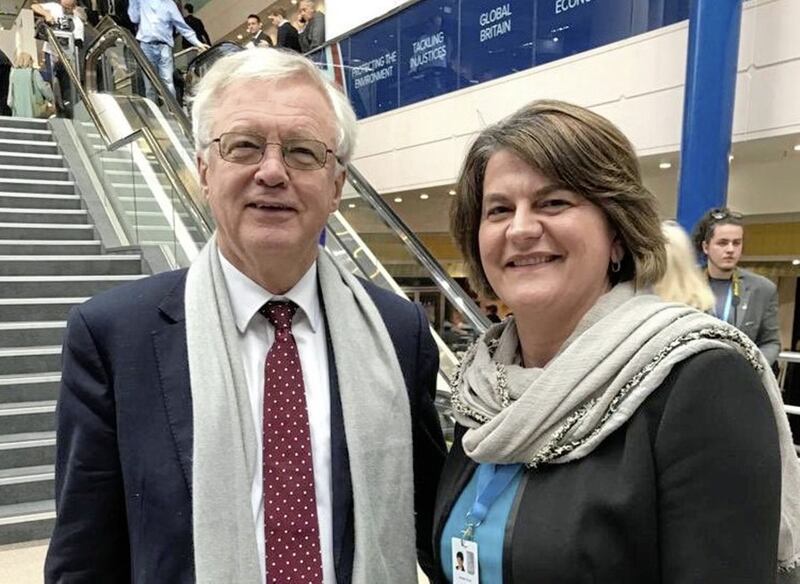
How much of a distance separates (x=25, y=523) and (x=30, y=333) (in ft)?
5.25

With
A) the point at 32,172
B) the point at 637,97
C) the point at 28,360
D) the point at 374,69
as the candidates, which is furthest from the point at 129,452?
the point at 374,69

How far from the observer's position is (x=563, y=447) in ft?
3.75

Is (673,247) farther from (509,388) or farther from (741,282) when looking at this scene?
(741,282)

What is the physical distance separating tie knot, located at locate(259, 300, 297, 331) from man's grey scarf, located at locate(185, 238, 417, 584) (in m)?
0.08

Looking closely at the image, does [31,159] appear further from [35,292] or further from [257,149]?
[257,149]

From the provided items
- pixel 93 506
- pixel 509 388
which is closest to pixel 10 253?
pixel 93 506

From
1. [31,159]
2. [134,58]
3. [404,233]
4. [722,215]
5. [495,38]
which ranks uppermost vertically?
[495,38]

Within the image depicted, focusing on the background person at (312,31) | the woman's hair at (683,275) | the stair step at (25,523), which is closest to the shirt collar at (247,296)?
the woman's hair at (683,275)

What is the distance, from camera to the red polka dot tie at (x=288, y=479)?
1286 millimetres

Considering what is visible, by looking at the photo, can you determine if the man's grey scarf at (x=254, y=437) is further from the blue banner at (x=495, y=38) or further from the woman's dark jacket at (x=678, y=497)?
the blue banner at (x=495, y=38)

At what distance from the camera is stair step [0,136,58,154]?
7293 mm

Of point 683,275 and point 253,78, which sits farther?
point 683,275

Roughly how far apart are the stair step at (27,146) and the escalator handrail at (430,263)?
343 cm

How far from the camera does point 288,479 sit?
1.32 m
